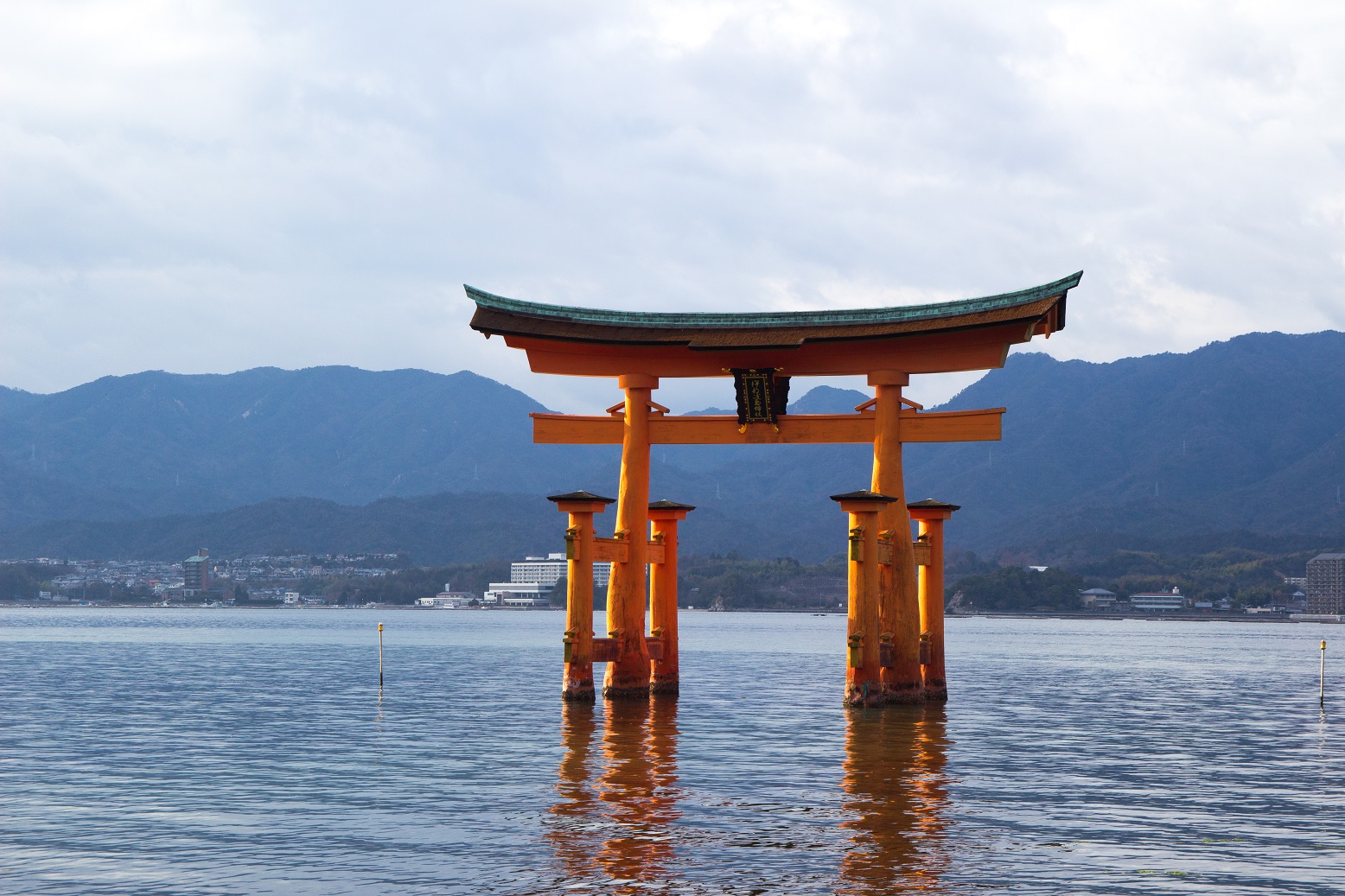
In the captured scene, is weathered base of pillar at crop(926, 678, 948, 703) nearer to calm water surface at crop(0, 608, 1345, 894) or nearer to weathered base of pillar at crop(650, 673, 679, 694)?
calm water surface at crop(0, 608, 1345, 894)

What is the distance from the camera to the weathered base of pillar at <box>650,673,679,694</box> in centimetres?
3503

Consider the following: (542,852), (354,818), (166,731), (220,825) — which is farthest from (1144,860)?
(166,731)

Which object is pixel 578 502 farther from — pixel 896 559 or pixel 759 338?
pixel 896 559

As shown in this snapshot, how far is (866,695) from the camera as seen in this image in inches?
1195

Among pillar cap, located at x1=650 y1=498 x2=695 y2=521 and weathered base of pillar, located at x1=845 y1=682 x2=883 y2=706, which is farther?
pillar cap, located at x1=650 y1=498 x2=695 y2=521

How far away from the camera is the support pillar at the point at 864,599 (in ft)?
96.7

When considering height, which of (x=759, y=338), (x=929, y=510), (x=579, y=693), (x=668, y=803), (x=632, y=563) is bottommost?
(x=668, y=803)

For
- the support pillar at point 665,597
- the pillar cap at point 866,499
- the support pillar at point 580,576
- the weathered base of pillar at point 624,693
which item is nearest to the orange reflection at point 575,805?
the weathered base of pillar at point 624,693

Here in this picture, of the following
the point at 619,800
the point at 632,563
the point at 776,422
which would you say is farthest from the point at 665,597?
the point at 619,800

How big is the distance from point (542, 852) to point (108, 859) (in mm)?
4983

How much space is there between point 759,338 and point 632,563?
19.9 ft

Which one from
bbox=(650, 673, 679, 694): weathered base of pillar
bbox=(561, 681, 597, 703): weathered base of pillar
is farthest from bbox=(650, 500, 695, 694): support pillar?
bbox=(561, 681, 597, 703): weathered base of pillar

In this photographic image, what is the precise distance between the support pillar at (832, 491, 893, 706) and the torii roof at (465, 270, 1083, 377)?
372 cm

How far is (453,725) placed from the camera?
32.7m
